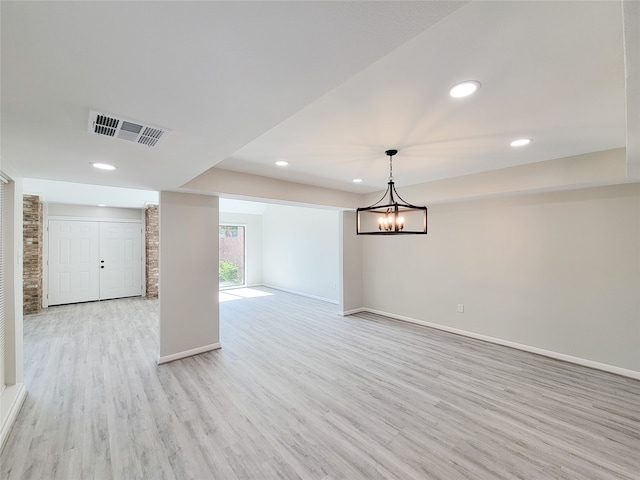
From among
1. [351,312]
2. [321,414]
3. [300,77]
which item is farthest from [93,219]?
[300,77]

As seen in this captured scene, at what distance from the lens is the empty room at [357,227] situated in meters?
1.02

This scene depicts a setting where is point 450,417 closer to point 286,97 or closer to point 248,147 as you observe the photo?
point 286,97

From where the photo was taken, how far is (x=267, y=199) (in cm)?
425

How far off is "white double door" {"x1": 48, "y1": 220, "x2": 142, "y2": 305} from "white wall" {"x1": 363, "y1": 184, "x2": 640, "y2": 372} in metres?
7.08

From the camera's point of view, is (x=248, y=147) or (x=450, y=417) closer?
(x=450, y=417)

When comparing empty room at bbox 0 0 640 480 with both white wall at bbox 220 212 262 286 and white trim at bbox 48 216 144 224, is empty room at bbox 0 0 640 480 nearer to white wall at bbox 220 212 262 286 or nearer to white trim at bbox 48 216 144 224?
white trim at bbox 48 216 144 224

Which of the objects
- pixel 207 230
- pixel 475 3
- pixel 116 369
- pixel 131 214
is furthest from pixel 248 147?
pixel 131 214

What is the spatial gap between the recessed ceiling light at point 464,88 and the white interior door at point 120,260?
829cm

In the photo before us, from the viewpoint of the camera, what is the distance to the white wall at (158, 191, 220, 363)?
3.56 meters

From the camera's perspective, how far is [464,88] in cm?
174

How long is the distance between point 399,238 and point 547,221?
2.26 m

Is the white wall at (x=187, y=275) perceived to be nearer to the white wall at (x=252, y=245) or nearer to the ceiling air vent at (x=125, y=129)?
the ceiling air vent at (x=125, y=129)

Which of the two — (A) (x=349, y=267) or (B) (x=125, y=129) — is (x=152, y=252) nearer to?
(A) (x=349, y=267)

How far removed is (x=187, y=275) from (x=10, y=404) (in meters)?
1.88
